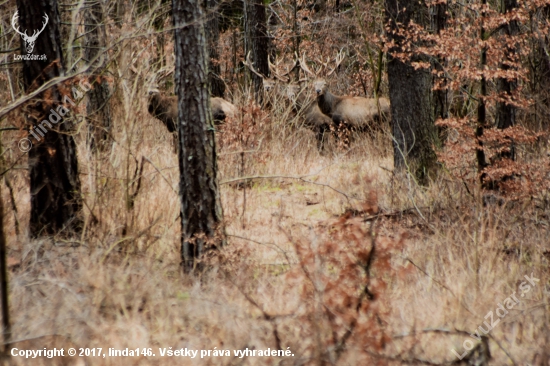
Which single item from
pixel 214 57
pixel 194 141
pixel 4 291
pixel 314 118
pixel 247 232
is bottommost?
pixel 247 232

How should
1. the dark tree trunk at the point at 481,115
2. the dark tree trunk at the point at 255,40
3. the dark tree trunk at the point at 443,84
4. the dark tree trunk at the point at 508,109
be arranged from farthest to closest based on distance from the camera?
1. the dark tree trunk at the point at 255,40
2. the dark tree trunk at the point at 443,84
3. the dark tree trunk at the point at 508,109
4. the dark tree trunk at the point at 481,115

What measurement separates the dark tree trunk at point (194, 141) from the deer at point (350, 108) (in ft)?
22.9

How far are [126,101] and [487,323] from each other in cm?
410

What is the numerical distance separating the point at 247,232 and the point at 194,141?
71.4 inches

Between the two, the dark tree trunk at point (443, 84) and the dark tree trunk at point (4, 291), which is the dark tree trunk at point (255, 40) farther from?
the dark tree trunk at point (4, 291)

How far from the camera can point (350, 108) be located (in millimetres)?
12562

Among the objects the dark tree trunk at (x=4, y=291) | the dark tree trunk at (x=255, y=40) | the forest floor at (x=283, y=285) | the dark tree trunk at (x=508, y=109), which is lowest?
the forest floor at (x=283, y=285)

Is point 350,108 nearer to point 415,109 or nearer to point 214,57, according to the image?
point 214,57

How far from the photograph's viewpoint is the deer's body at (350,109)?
12.2 m

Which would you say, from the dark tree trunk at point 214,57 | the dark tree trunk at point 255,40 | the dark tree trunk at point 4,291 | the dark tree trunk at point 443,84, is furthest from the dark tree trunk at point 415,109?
the dark tree trunk at point 214,57

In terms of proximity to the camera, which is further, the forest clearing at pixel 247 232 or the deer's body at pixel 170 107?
the deer's body at pixel 170 107

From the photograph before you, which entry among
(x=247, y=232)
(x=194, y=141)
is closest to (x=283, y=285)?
(x=194, y=141)

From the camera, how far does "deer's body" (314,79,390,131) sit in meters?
12.2

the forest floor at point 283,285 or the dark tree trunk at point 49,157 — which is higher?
the dark tree trunk at point 49,157
